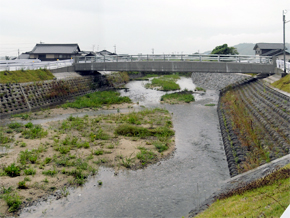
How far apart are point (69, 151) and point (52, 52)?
50272mm

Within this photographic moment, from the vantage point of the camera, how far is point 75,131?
18.6m

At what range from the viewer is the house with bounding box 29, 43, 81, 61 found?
6033 centimetres

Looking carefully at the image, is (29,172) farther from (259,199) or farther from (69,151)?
(259,199)

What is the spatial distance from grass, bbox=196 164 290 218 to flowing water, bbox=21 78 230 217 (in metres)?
1.73

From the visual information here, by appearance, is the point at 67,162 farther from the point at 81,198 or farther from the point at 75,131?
the point at 75,131

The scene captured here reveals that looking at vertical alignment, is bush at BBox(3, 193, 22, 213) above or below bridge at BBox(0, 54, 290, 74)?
below

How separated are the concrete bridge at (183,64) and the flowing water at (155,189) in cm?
1862

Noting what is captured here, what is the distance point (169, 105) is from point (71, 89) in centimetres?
1214

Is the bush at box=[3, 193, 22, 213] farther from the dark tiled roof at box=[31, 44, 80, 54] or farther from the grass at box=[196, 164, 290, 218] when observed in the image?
the dark tiled roof at box=[31, 44, 80, 54]

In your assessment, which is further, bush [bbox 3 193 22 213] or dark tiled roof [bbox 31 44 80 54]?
dark tiled roof [bbox 31 44 80 54]

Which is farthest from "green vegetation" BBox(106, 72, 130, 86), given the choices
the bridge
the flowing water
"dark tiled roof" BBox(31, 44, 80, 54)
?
the flowing water

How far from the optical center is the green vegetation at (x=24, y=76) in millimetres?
27211

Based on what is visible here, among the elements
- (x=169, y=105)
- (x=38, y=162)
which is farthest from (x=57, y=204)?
(x=169, y=105)

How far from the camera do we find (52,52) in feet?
198
